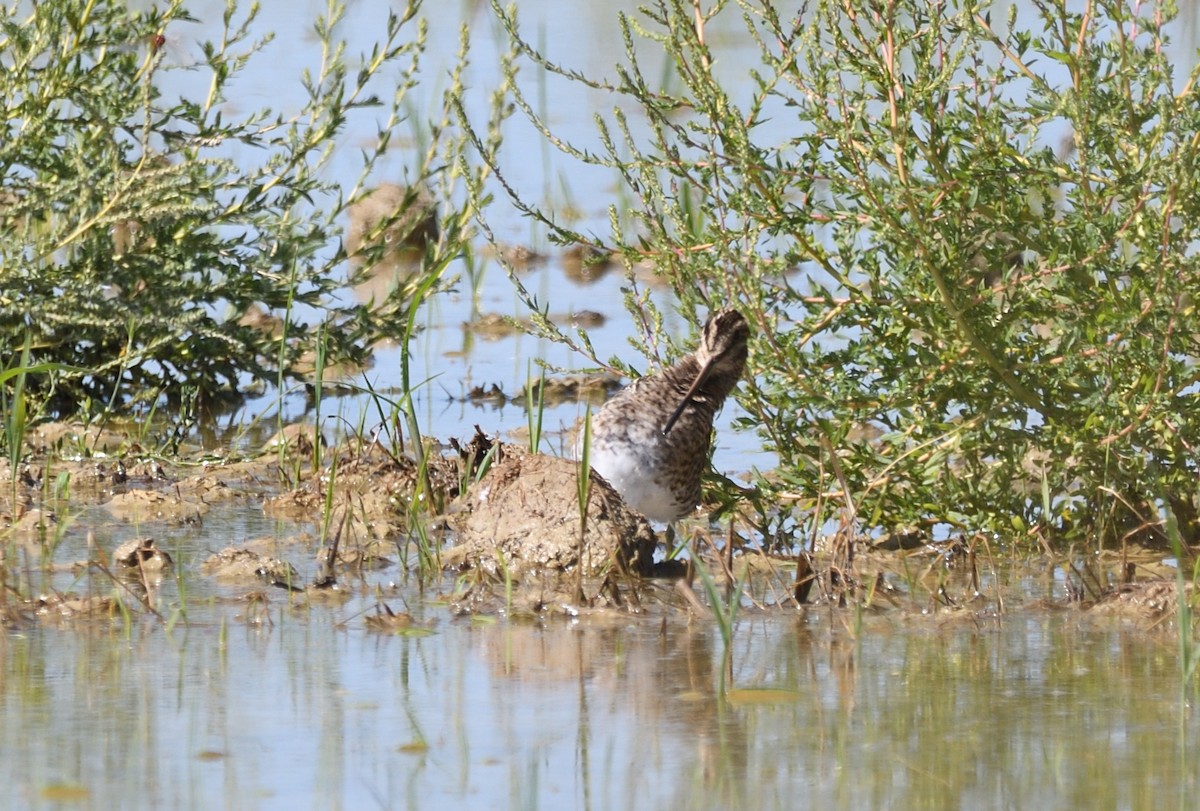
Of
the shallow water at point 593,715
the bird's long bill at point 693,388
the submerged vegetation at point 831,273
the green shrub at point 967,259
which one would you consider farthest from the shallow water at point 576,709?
the bird's long bill at point 693,388

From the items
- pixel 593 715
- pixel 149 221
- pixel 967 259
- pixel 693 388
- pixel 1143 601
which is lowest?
pixel 593 715

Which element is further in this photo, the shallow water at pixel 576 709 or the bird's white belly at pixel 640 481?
the bird's white belly at pixel 640 481

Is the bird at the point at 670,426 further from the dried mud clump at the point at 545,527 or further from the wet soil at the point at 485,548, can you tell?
the dried mud clump at the point at 545,527

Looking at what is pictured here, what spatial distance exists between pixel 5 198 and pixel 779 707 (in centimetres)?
397

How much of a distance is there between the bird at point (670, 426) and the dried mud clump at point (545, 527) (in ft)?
1.12

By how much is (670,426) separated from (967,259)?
1.34 meters

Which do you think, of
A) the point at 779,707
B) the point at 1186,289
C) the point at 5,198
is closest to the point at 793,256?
the point at 1186,289

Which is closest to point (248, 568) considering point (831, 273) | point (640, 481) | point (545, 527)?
point (545, 527)

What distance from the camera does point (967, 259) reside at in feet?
16.5

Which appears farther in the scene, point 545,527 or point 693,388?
point 693,388

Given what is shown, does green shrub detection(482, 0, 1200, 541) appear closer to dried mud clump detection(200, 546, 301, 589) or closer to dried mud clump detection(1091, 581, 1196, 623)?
dried mud clump detection(1091, 581, 1196, 623)

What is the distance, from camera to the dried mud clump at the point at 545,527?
5.45 metres

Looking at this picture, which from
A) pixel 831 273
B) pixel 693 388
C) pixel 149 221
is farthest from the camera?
pixel 149 221

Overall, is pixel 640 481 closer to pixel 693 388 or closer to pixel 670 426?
pixel 670 426
